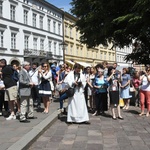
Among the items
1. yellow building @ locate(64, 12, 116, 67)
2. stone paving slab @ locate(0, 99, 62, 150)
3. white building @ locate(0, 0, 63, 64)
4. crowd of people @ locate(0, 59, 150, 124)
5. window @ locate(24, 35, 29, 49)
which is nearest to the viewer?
stone paving slab @ locate(0, 99, 62, 150)

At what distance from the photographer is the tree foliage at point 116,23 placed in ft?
51.0

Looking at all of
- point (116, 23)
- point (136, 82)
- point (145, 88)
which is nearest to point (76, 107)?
point (145, 88)

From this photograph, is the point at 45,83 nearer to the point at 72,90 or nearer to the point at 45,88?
the point at 45,88

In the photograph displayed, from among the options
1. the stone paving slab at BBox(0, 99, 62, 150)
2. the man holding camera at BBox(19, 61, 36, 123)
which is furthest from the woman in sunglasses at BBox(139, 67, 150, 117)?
the man holding camera at BBox(19, 61, 36, 123)

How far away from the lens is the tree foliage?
51.0 feet

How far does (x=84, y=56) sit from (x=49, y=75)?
50.3 meters

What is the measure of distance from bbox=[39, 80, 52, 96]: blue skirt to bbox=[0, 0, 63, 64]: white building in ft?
81.5

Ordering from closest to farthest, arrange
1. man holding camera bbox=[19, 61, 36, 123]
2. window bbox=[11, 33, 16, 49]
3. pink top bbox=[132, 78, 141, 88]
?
man holding camera bbox=[19, 61, 36, 123] < pink top bbox=[132, 78, 141, 88] < window bbox=[11, 33, 16, 49]

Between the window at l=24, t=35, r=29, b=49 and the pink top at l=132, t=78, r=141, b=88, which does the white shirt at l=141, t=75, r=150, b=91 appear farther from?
the window at l=24, t=35, r=29, b=49

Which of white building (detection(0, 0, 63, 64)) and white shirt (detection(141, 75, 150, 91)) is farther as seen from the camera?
white building (detection(0, 0, 63, 64))

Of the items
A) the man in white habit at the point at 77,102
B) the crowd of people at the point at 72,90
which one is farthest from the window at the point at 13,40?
the man in white habit at the point at 77,102

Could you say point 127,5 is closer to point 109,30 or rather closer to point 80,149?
point 109,30

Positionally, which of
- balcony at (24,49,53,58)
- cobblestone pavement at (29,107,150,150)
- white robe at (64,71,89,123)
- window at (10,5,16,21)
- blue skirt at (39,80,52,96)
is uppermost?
window at (10,5,16,21)

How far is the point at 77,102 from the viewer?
8742 mm
